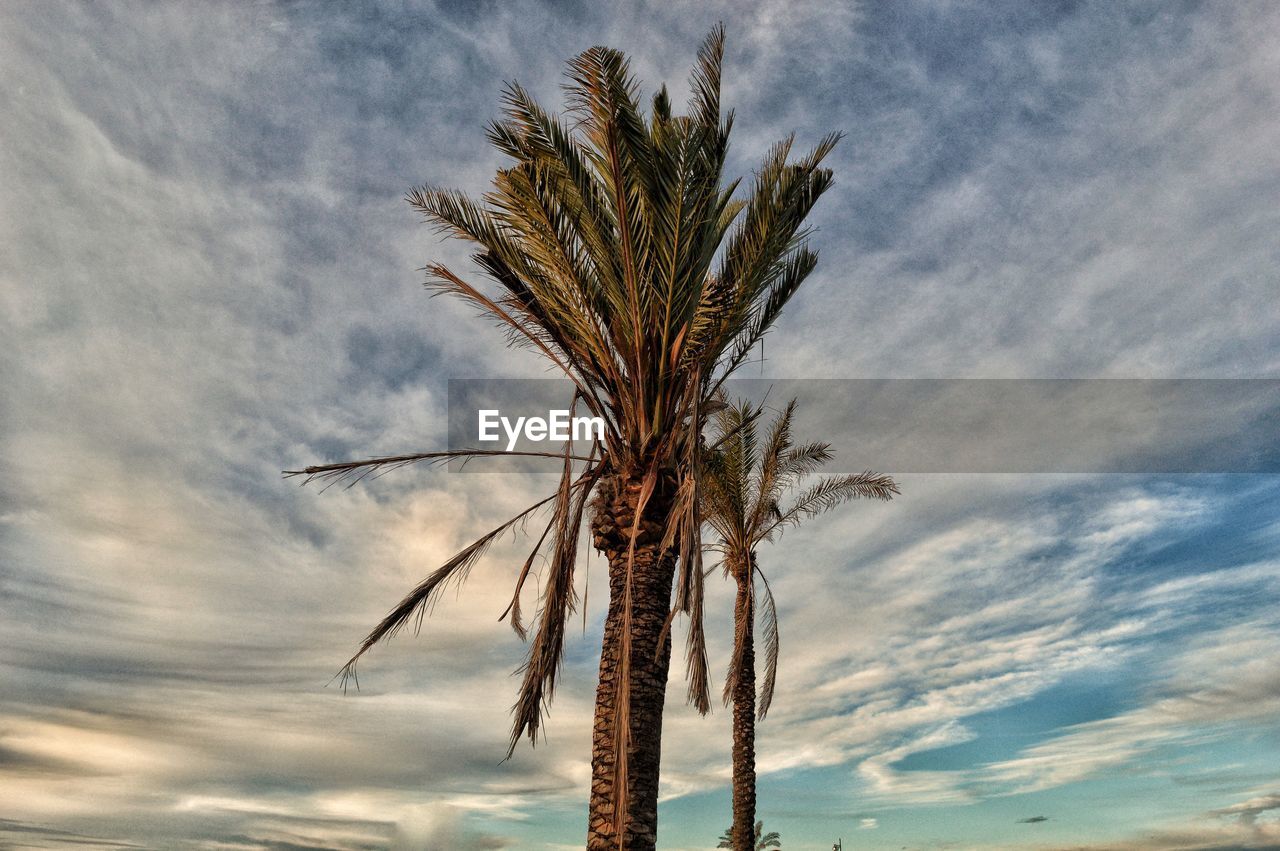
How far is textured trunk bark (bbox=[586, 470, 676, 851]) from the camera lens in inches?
378

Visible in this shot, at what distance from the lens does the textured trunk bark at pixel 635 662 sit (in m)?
9.61

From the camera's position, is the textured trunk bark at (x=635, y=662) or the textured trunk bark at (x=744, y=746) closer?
the textured trunk bark at (x=635, y=662)

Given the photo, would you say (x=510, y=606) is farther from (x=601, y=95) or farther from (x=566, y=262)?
(x=601, y=95)

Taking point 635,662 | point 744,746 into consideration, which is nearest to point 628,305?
point 635,662

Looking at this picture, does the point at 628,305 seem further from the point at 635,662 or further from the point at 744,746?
the point at 744,746

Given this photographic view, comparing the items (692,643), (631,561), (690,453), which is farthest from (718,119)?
(692,643)

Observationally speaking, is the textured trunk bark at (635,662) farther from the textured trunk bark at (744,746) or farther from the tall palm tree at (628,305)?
the textured trunk bark at (744,746)

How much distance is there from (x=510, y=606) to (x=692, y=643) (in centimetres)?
315

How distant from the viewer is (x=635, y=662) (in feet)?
33.6

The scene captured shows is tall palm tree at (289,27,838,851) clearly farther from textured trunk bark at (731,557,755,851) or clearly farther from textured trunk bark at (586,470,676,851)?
textured trunk bark at (731,557,755,851)

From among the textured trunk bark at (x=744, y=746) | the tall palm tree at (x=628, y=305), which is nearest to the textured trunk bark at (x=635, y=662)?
the tall palm tree at (x=628, y=305)

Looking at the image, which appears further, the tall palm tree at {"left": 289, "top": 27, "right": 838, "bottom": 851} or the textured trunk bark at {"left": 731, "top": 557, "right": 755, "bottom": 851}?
the textured trunk bark at {"left": 731, "top": 557, "right": 755, "bottom": 851}

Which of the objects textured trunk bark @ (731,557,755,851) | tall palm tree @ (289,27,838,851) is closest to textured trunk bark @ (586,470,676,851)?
tall palm tree @ (289,27,838,851)

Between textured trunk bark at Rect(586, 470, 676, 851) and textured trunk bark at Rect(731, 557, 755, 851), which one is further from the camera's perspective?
textured trunk bark at Rect(731, 557, 755, 851)
